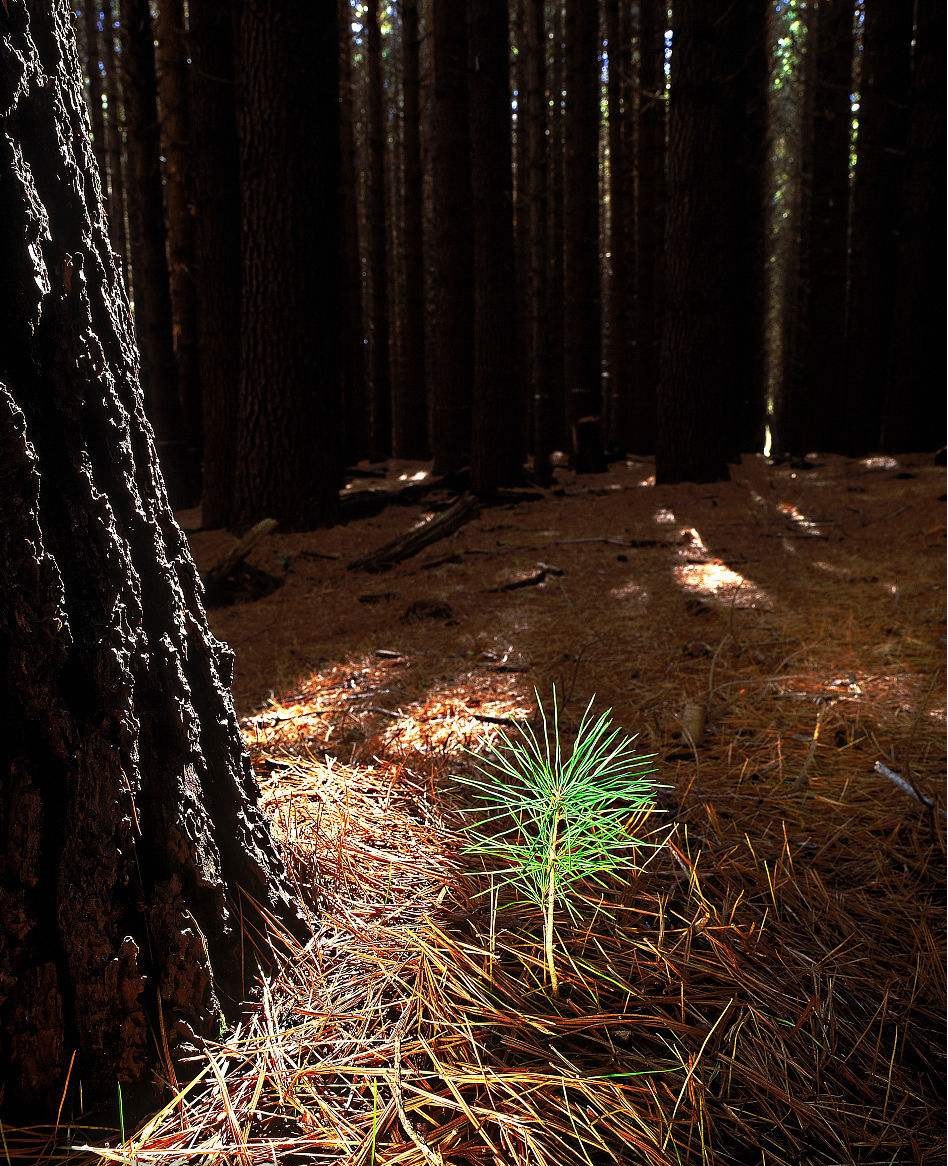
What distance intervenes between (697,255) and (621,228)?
21.5 feet

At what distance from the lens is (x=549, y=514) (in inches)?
250

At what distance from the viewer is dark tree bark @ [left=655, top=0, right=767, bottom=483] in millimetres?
6750

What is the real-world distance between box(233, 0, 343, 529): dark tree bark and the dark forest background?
17 mm

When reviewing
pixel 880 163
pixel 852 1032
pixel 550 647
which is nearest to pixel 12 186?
pixel 852 1032

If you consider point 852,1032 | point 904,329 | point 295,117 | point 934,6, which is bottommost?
point 852,1032

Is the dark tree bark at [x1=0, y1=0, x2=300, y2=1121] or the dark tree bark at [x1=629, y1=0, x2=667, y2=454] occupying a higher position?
the dark tree bark at [x1=629, y1=0, x2=667, y2=454]

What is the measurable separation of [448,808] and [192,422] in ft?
26.8

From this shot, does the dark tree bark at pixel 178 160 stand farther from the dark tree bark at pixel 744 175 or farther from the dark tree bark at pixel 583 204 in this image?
the dark tree bark at pixel 744 175

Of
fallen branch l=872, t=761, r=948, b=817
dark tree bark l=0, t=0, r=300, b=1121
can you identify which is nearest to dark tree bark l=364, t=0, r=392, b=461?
fallen branch l=872, t=761, r=948, b=817

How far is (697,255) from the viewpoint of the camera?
22.9 feet

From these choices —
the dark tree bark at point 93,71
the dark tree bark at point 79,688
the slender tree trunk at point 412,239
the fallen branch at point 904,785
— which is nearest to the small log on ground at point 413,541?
the fallen branch at point 904,785

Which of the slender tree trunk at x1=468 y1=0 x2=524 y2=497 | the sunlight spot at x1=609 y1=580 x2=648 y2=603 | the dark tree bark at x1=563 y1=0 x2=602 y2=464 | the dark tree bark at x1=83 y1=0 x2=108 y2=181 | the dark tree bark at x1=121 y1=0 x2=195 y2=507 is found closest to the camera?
the sunlight spot at x1=609 y1=580 x2=648 y2=603

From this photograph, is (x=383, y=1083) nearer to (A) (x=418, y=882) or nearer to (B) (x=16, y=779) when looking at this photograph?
(A) (x=418, y=882)

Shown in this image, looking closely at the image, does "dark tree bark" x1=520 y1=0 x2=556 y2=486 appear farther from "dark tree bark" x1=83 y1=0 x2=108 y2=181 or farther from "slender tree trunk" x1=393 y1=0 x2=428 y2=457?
"dark tree bark" x1=83 y1=0 x2=108 y2=181
